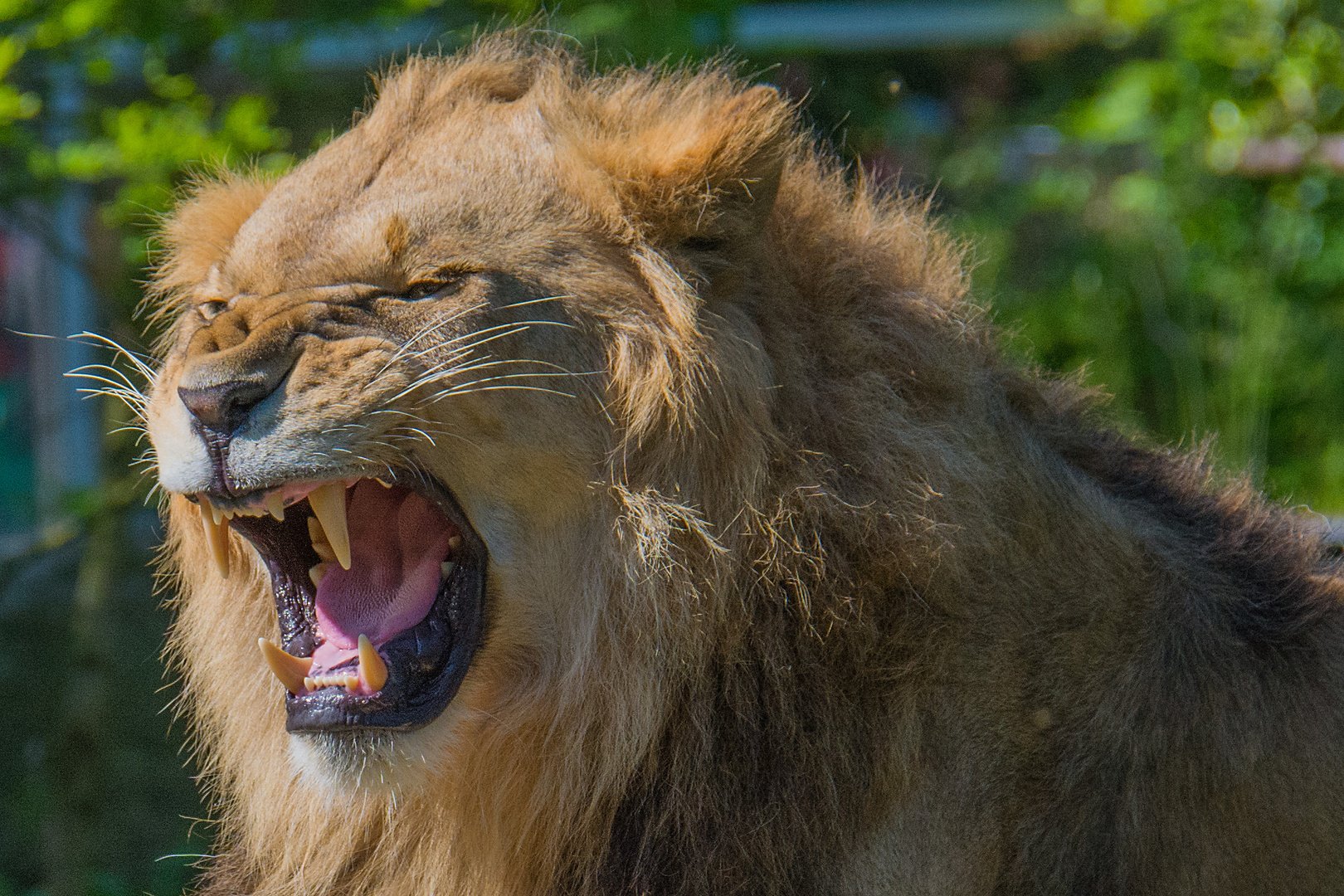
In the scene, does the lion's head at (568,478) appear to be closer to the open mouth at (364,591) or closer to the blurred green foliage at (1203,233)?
the open mouth at (364,591)

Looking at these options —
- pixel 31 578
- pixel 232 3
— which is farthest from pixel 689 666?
pixel 31 578

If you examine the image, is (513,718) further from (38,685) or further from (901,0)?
(901,0)

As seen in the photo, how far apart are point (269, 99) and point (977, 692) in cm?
337

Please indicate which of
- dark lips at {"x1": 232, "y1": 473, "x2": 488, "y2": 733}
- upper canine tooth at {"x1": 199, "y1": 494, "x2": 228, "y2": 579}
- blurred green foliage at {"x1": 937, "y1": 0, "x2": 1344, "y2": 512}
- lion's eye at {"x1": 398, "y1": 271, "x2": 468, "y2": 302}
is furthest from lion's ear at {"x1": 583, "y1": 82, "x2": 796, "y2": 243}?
blurred green foliage at {"x1": 937, "y1": 0, "x2": 1344, "y2": 512}

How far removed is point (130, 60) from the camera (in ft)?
16.1

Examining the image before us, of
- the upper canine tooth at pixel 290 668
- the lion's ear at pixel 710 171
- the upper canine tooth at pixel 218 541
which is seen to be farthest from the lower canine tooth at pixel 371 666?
the lion's ear at pixel 710 171

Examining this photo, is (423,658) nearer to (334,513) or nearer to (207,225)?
(334,513)

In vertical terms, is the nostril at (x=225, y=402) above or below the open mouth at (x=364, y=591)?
above

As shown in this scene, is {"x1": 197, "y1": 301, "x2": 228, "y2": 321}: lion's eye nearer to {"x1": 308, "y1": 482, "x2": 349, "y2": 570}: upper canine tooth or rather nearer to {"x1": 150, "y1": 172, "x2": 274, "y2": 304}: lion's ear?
{"x1": 150, "y1": 172, "x2": 274, "y2": 304}: lion's ear

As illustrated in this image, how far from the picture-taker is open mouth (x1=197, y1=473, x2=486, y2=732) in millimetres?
1968

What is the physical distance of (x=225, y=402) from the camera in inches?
71.4

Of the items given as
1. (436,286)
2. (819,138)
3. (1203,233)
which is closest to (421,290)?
(436,286)

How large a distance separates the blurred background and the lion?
2.14ft

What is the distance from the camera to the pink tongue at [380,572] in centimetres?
206
